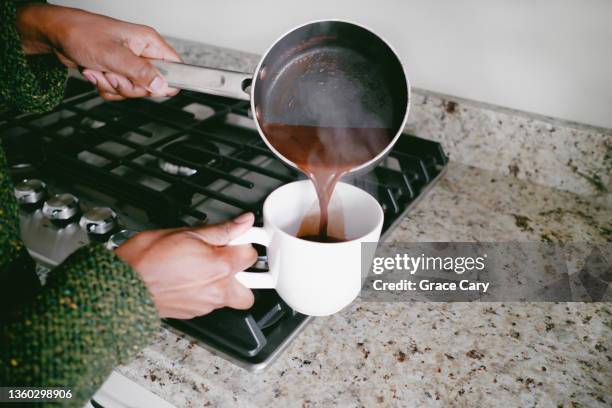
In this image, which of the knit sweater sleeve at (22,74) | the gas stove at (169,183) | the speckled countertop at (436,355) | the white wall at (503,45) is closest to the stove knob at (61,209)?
the gas stove at (169,183)

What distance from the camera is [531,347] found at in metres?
0.56

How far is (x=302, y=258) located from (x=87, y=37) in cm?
47

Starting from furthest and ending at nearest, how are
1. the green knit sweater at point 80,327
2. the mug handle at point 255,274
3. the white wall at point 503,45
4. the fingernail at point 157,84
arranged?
the white wall at point 503,45
the fingernail at point 157,84
the mug handle at point 255,274
the green knit sweater at point 80,327

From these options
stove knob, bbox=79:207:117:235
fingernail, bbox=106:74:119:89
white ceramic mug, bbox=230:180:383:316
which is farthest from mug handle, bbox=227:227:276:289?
fingernail, bbox=106:74:119:89

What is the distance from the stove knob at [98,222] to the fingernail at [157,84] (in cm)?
18

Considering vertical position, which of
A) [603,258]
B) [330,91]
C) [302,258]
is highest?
[330,91]

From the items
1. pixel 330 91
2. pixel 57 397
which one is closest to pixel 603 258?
pixel 330 91

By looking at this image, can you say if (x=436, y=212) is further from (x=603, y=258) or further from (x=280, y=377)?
(x=280, y=377)

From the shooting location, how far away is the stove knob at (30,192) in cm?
72

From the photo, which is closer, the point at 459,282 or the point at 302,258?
the point at 302,258

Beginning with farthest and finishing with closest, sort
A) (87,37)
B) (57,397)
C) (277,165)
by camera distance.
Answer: (277,165)
(87,37)
(57,397)

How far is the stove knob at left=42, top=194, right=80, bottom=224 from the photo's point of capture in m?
0.69

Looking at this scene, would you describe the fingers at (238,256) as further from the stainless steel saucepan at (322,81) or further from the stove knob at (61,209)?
the stove knob at (61,209)

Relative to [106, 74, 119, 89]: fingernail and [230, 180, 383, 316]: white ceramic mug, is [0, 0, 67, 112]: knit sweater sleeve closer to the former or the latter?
[106, 74, 119, 89]: fingernail
